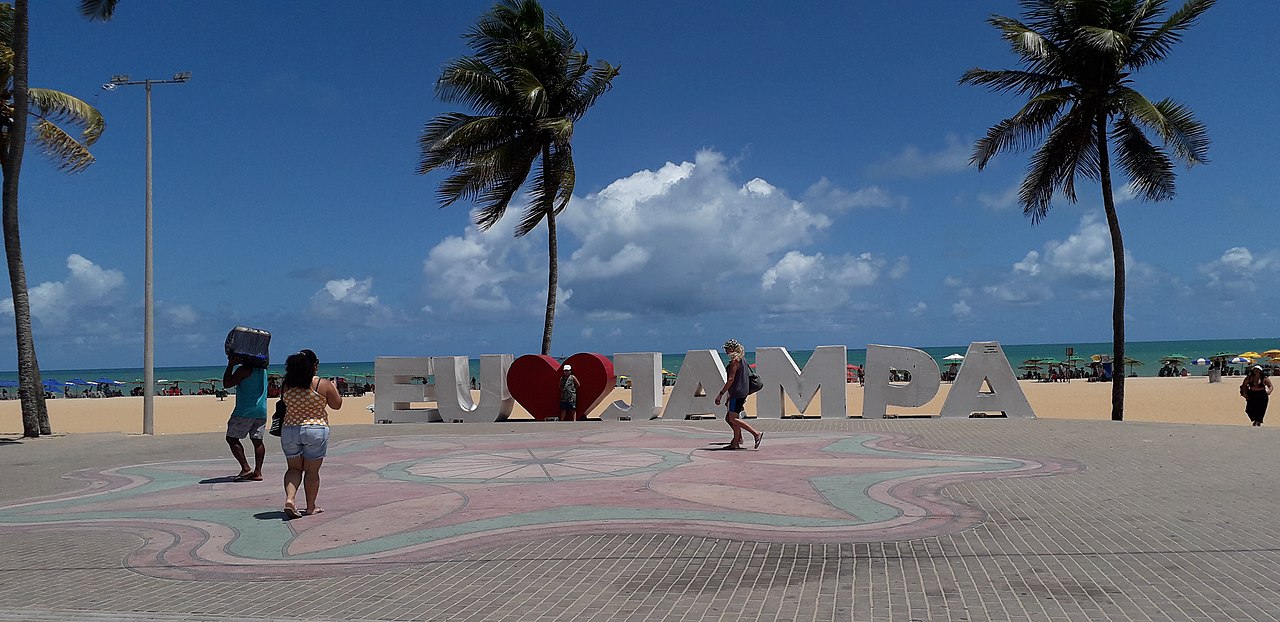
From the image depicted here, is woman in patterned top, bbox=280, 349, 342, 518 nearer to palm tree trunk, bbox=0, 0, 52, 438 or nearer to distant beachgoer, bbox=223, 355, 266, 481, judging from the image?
distant beachgoer, bbox=223, 355, 266, 481

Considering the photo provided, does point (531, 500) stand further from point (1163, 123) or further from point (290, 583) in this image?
point (1163, 123)

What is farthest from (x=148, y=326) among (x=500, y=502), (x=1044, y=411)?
(x=1044, y=411)

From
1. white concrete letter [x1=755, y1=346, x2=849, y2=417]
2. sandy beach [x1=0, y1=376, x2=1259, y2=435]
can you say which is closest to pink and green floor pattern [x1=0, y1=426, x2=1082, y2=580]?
white concrete letter [x1=755, y1=346, x2=849, y2=417]

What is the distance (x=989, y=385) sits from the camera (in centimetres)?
1958

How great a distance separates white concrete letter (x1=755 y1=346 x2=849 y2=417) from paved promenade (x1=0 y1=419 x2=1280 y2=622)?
22.3 ft

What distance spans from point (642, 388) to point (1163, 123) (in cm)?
1268

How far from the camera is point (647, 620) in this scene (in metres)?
5.14

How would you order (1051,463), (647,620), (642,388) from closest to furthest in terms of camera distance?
(647,620)
(1051,463)
(642,388)

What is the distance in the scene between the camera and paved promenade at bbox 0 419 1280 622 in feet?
18.0

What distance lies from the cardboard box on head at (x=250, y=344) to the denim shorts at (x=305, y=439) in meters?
2.20

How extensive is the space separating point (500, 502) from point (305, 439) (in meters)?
2.06

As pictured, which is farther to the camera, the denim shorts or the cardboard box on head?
the cardboard box on head

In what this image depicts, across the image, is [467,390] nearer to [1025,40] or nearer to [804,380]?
[804,380]

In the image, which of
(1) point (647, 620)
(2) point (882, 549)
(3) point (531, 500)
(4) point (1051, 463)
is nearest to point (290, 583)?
(1) point (647, 620)
